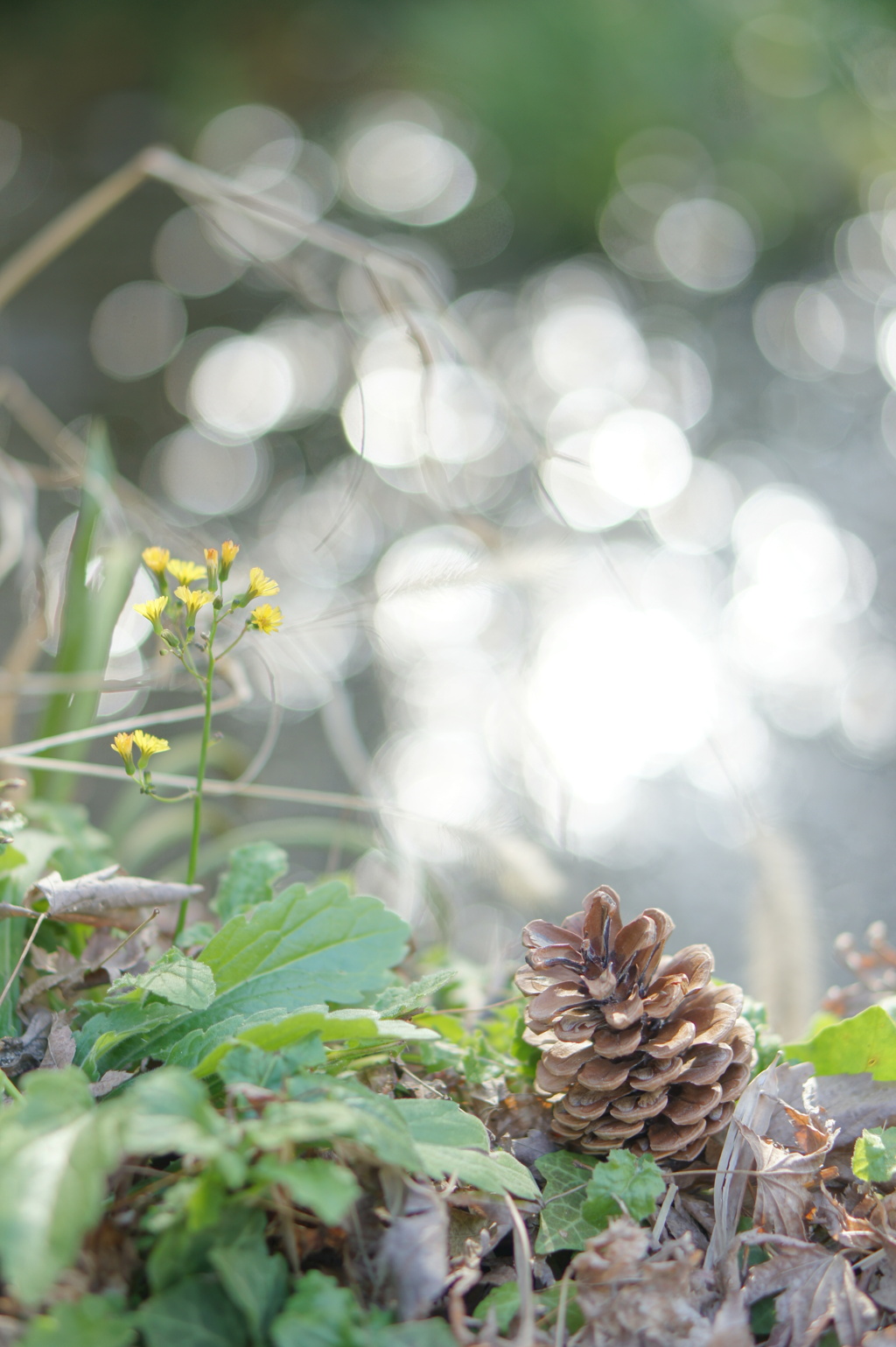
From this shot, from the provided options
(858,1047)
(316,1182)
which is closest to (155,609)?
(316,1182)

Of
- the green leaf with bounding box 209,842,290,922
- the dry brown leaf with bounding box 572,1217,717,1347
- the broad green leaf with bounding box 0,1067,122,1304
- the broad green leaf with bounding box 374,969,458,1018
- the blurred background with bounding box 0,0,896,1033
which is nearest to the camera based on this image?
the broad green leaf with bounding box 0,1067,122,1304

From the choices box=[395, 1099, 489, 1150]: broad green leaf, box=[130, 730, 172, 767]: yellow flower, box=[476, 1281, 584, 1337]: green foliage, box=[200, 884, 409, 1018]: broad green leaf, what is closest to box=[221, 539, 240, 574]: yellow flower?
box=[130, 730, 172, 767]: yellow flower

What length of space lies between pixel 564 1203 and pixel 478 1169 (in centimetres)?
11

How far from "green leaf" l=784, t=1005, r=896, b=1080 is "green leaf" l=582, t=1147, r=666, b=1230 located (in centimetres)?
17

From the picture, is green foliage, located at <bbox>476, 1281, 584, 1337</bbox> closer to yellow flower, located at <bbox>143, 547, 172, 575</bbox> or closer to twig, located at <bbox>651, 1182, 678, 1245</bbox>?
twig, located at <bbox>651, 1182, 678, 1245</bbox>

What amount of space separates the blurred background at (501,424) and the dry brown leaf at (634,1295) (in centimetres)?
35

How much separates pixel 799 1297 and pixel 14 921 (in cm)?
57

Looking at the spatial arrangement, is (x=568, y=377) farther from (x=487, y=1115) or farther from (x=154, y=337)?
(x=487, y=1115)

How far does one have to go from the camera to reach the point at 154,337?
412cm

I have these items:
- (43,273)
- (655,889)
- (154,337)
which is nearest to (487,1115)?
(655,889)

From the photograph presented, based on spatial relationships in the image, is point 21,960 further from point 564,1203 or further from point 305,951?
point 564,1203

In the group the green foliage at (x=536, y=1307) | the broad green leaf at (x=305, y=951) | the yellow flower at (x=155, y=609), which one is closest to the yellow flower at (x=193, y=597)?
the yellow flower at (x=155, y=609)

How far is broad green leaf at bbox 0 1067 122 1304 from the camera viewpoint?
368 millimetres

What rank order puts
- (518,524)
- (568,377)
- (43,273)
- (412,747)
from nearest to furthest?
1. (412,747)
2. (518,524)
3. (568,377)
4. (43,273)
